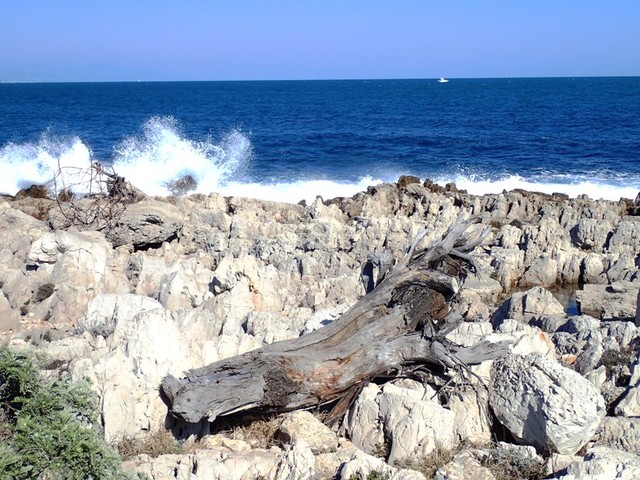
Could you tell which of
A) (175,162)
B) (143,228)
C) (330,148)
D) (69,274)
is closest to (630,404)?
(69,274)

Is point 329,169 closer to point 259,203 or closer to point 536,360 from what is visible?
point 259,203

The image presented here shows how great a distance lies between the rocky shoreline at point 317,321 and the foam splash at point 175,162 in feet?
43.9

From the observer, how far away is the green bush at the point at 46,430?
181 inches

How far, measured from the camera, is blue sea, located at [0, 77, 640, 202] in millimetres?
31641

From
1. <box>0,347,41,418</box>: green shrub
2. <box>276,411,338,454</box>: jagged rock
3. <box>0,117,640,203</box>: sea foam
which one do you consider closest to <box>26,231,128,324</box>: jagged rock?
<box>276,411,338,454</box>: jagged rock

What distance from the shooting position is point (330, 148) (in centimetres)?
4341

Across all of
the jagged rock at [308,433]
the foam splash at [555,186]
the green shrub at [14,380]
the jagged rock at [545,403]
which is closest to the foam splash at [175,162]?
the foam splash at [555,186]

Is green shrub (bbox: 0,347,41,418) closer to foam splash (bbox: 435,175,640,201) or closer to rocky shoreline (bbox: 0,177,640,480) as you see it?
rocky shoreline (bbox: 0,177,640,480)

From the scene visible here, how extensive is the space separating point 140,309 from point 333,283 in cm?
345

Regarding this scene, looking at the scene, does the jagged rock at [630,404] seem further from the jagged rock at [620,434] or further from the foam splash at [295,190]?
the foam splash at [295,190]

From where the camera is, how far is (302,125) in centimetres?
5703

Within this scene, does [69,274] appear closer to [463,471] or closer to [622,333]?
[463,471]

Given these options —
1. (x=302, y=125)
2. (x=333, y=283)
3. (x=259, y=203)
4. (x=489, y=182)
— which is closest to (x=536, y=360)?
(x=333, y=283)

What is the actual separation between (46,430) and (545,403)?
4266 millimetres
